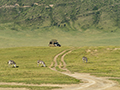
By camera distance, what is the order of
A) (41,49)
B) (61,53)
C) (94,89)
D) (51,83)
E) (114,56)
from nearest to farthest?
(94,89), (51,83), (114,56), (61,53), (41,49)

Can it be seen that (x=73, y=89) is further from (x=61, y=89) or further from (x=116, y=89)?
(x=116, y=89)

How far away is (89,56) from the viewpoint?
8338 centimetres

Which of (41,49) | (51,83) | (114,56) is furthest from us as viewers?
(41,49)

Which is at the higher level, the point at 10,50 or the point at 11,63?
the point at 10,50

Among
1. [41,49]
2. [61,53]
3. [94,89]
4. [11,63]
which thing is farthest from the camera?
[41,49]

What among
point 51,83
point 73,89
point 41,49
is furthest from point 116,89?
point 41,49

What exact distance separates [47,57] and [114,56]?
23212 mm

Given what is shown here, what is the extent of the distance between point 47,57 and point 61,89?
5423 centimetres

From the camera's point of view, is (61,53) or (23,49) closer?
(61,53)

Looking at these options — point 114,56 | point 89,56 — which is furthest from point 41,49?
point 114,56

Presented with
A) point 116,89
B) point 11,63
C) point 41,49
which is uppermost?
point 41,49

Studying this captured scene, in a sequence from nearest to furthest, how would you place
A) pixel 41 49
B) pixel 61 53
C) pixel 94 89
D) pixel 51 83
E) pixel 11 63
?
1. pixel 94 89
2. pixel 51 83
3. pixel 11 63
4. pixel 61 53
5. pixel 41 49

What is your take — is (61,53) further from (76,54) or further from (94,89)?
(94,89)

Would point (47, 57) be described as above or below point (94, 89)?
above
